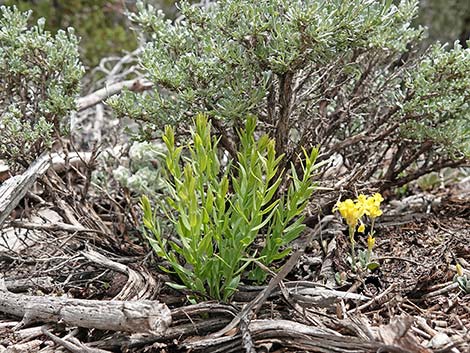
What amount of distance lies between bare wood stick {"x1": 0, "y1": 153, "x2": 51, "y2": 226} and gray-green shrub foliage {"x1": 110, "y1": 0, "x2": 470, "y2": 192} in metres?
0.41

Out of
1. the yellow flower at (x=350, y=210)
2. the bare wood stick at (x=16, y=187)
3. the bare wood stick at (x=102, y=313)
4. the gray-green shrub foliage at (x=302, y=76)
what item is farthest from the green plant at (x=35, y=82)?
the yellow flower at (x=350, y=210)

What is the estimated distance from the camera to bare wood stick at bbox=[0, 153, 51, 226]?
79.5 inches

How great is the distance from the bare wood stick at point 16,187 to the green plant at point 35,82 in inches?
3.5

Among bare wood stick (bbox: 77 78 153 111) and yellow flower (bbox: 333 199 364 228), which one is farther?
bare wood stick (bbox: 77 78 153 111)

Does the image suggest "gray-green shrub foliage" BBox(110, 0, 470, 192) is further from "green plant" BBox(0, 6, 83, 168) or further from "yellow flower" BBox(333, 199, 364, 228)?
"yellow flower" BBox(333, 199, 364, 228)

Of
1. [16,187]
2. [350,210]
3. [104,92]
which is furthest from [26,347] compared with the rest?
[104,92]

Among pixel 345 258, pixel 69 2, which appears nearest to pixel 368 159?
pixel 345 258

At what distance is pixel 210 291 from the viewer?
177 cm

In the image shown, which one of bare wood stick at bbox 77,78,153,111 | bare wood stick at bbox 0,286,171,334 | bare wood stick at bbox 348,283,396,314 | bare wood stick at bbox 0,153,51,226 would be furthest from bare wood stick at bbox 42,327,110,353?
bare wood stick at bbox 77,78,153,111

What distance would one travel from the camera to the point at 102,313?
5.18 ft

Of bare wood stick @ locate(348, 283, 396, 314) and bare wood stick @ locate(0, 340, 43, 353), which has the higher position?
bare wood stick @ locate(348, 283, 396, 314)

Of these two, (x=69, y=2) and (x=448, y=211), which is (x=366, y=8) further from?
(x=69, y=2)

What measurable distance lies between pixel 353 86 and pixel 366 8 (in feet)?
2.38

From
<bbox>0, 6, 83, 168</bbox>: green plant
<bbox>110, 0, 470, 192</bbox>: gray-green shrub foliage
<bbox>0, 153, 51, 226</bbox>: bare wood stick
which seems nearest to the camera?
<bbox>110, 0, 470, 192</bbox>: gray-green shrub foliage
